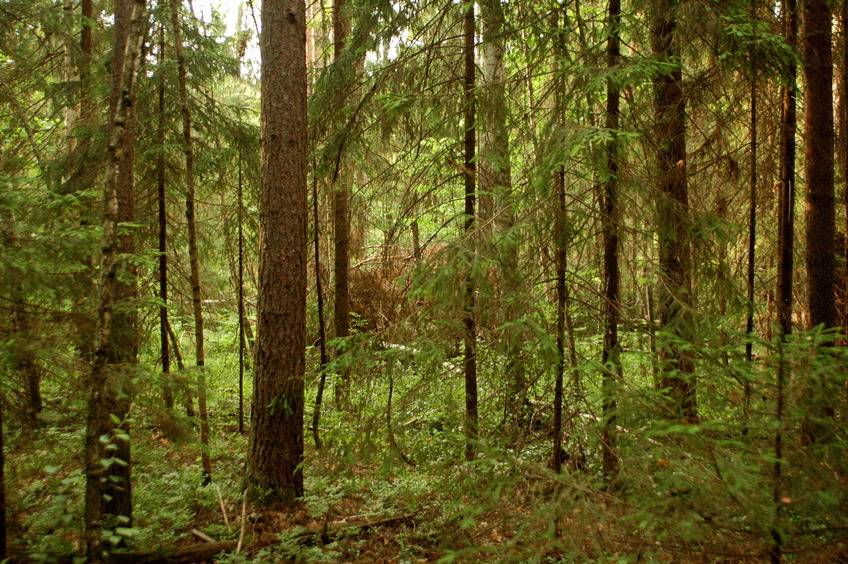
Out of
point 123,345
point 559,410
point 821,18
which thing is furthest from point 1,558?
point 821,18

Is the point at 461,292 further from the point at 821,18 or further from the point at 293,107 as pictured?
the point at 821,18

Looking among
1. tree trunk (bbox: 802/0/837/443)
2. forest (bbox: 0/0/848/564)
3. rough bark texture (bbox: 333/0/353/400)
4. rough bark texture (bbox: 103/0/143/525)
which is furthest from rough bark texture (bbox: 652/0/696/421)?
rough bark texture (bbox: 333/0/353/400)

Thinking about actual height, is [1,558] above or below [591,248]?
below

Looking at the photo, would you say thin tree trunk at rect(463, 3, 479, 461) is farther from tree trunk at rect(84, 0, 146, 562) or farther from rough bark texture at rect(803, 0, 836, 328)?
rough bark texture at rect(803, 0, 836, 328)

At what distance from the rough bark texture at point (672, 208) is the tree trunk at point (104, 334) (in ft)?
13.3

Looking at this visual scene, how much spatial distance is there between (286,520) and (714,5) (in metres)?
7.19

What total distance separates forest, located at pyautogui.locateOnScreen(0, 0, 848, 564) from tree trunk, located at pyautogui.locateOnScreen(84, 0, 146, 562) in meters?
0.02

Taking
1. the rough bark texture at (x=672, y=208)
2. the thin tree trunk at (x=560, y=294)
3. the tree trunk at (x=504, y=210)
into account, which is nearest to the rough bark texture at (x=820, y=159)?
the rough bark texture at (x=672, y=208)

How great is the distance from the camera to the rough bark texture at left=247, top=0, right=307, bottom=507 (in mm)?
6020

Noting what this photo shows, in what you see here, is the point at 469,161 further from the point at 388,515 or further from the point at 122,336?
the point at 388,515

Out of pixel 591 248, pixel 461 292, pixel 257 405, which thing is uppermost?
pixel 591 248

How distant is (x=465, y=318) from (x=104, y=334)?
3.21 meters

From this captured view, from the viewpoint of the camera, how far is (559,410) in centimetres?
489

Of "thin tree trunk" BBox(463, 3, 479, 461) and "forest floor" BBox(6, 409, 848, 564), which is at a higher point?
"thin tree trunk" BBox(463, 3, 479, 461)
